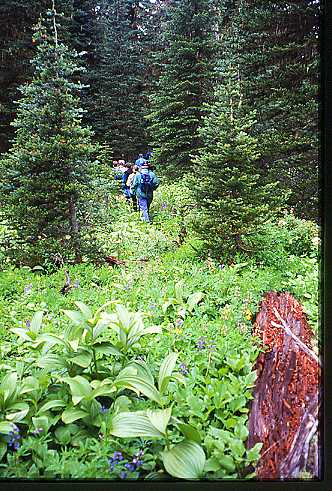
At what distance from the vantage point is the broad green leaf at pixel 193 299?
1.81 metres

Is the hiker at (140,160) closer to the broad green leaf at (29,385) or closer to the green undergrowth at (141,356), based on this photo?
the green undergrowth at (141,356)

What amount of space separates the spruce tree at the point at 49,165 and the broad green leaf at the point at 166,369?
1.49 ft

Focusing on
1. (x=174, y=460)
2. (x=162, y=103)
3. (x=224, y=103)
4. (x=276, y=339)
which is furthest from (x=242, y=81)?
(x=174, y=460)

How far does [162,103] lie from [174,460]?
1.09 meters

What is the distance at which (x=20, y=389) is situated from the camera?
1.72 m

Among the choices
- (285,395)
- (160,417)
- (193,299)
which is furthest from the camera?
(193,299)

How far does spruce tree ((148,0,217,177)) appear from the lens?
5.88 ft

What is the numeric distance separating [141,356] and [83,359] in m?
0.18

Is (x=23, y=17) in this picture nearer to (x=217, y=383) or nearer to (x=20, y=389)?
(x=20, y=389)

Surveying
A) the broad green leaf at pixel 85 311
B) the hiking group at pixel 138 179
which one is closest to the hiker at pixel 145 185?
the hiking group at pixel 138 179

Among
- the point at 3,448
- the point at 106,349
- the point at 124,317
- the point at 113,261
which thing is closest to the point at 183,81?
the point at 113,261

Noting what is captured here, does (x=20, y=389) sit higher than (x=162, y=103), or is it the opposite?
(x=162, y=103)

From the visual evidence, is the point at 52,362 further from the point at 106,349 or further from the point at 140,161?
the point at 140,161

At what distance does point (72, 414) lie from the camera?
165 centimetres
